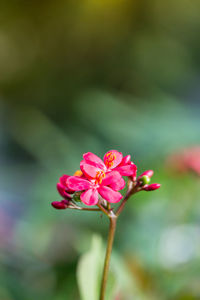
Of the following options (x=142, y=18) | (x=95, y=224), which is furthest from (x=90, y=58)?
(x=95, y=224)

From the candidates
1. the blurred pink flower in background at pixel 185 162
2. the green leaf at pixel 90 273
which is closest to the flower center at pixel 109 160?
the green leaf at pixel 90 273

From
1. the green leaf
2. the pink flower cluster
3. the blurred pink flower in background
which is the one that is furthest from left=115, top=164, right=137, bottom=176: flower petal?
the blurred pink flower in background

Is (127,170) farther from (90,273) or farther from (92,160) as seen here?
(90,273)

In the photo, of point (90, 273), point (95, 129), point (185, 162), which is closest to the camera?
point (90, 273)

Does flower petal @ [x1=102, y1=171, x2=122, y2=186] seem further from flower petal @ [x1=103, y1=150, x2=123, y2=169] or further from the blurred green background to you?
the blurred green background

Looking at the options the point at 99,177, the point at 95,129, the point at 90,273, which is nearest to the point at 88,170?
the point at 99,177

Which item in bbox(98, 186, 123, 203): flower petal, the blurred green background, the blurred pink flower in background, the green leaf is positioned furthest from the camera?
the blurred pink flower in background
